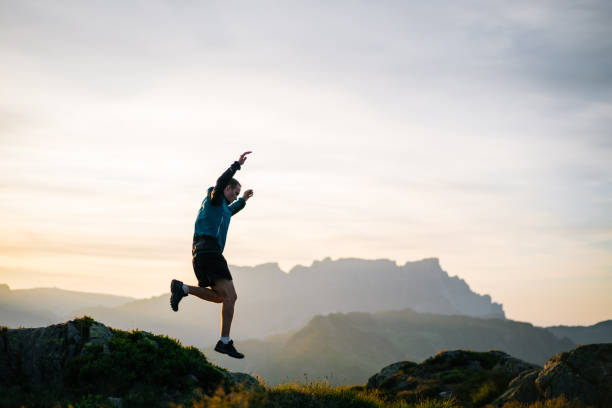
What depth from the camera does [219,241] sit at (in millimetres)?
10391

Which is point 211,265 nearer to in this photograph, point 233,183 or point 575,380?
point 233,183

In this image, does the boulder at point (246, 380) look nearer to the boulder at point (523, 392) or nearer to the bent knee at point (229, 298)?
the bent knee at point (229, 298)

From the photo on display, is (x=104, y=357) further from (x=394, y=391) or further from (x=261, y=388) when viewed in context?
(x=394, y=391)

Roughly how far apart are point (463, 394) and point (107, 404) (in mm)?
13384

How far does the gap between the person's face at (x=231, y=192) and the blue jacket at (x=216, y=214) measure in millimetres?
119

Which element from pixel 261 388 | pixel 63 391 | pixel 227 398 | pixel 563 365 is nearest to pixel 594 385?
pixel 563 365

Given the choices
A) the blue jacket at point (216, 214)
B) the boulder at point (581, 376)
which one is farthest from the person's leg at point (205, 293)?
the boulder at point (581, 376)

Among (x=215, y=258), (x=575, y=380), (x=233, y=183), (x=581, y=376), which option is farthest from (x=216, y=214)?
(x=581, y=376)

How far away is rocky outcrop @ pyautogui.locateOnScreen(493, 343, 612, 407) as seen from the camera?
1202cm

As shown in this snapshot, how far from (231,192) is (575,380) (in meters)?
10.3

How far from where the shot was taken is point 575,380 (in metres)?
12.4

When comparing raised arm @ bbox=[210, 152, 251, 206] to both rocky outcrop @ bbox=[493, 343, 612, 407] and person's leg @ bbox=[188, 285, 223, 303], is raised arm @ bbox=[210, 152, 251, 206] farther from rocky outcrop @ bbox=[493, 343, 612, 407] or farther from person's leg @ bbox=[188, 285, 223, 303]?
rocky outcrop @ bbox=[493, 343, 612, 407]

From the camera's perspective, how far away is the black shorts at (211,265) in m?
10.1

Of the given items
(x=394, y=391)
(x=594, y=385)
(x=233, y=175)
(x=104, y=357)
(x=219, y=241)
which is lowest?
(x=394, y=391)
